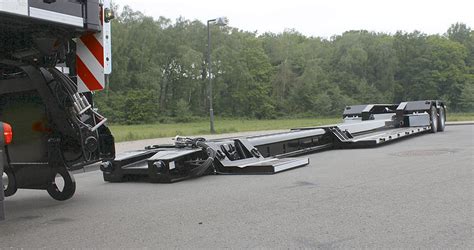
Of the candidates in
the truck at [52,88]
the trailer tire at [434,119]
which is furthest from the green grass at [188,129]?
the truck at [52,88]

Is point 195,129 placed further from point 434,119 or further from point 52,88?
point 52,88

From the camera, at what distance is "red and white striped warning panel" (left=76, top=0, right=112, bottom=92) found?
5.72 meters

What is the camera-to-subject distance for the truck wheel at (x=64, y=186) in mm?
6219

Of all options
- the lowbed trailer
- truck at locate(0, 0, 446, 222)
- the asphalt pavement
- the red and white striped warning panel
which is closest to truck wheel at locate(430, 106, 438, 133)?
the lowbed trailer

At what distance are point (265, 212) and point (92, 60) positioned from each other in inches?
109

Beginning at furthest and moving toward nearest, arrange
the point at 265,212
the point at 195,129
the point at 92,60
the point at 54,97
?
the point at 195,129
the point at 92,60
the point at 54,97
the point at 265,212

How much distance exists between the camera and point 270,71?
91.2 meters

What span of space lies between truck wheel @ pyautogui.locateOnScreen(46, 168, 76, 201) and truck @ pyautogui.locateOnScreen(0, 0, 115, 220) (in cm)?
2

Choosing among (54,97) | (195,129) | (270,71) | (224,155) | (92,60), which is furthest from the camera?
(270,71)

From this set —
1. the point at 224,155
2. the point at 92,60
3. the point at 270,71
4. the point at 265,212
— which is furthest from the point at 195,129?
the point at 270,71

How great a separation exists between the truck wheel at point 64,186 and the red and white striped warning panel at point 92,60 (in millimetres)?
1156

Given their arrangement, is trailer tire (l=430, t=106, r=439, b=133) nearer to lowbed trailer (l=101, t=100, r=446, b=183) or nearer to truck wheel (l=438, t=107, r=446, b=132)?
truck wheel (l=438, t=107, r=446, b=132)

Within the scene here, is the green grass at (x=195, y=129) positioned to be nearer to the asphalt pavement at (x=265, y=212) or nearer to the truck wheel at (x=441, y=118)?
the truck wheel at (x=441, y=118)

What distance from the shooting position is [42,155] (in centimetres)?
599
